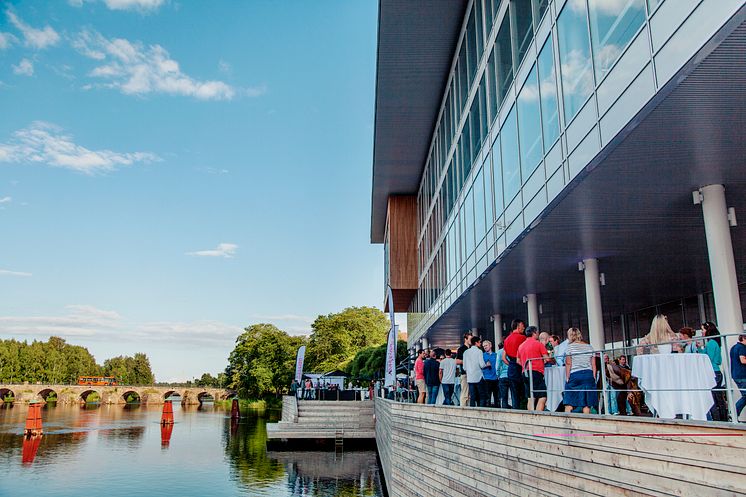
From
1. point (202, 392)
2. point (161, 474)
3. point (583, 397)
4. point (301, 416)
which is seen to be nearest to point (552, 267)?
point (583, 397)

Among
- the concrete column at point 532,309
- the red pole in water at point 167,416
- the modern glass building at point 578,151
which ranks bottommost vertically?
the red pole in water at point 167,416

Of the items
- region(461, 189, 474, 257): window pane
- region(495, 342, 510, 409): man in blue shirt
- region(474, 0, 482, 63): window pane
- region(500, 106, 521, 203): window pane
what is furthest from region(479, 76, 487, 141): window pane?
region(495, 342, 510, 409): man in blue shirt

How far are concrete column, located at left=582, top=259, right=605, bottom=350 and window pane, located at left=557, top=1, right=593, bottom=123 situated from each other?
4707 millimetres

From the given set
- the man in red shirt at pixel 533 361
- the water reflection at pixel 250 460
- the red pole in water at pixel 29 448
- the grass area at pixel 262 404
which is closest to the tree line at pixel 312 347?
the grass area at pixel 262 404

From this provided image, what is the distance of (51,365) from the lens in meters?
130

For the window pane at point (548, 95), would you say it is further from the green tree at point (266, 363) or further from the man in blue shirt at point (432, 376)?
the green tree at point (266, 363)

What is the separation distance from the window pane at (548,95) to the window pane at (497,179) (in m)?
3.71

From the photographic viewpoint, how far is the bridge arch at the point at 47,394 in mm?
114312

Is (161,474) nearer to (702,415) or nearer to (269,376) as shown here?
(702,415)

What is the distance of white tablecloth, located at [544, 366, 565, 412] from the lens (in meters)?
9.01

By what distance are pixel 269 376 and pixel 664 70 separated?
82.7 metres

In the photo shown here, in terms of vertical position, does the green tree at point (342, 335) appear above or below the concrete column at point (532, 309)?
above

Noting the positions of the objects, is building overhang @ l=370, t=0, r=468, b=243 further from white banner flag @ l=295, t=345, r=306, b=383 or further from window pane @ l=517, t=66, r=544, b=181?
white banner flag @ l=295, t=345, r=306, b=383

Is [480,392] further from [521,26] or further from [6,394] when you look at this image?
[6,394]
